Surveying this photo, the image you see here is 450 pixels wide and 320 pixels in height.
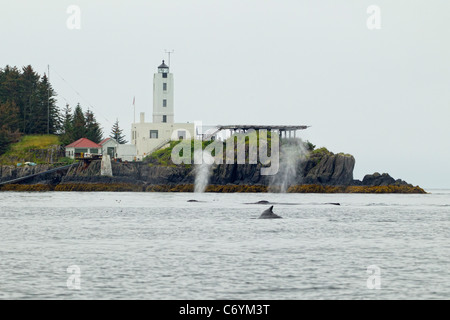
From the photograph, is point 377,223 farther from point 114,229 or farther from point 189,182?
point 189,182

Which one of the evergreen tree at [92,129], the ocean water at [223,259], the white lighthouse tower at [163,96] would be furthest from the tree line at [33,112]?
the ocean water at [223,259]

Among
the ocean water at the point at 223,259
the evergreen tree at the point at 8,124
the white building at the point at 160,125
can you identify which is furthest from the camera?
the evergreen tree at the point at 8,124

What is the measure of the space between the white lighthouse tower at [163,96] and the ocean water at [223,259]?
88.1m

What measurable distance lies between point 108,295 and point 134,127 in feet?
399

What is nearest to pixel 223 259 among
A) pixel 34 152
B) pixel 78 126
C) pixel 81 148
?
pixel 81 148

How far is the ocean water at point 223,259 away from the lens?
25.0 m

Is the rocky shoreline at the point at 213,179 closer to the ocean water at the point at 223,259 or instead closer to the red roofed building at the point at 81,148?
the red roofed building at the point at 81,148

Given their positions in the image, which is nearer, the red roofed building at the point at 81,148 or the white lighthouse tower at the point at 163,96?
the red roofed building at the point at 81,148

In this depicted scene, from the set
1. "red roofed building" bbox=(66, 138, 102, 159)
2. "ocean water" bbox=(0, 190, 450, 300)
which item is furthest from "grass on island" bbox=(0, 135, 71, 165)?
"ocean water" bbox=(0, 190, 450, 300)

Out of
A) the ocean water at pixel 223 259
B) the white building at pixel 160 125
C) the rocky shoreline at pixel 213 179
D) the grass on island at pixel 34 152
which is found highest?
the white building at pixel 160 125

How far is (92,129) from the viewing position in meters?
160

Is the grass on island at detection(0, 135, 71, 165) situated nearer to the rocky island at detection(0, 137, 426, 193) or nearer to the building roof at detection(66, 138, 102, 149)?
the building roof at detection(66, 138, 102, 149)

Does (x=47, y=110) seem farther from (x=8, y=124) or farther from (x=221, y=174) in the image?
(x=221, y=174)

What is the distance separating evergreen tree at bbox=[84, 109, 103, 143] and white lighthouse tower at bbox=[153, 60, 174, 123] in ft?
65.9
